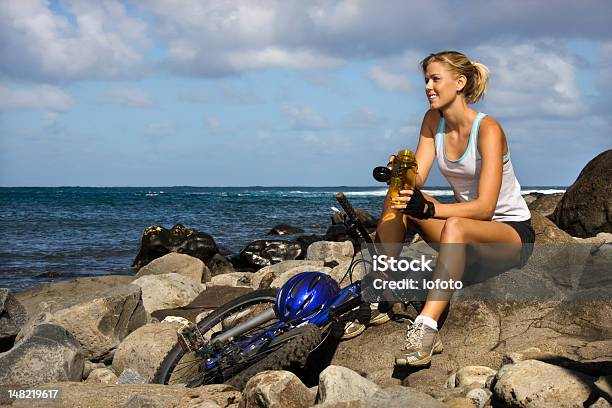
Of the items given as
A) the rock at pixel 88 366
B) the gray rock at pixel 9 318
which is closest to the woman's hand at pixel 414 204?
the rock at pixel 88 366

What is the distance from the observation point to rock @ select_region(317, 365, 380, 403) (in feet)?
14.7

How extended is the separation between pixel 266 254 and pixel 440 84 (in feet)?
47.8

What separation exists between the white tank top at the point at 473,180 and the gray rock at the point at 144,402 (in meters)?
2.65

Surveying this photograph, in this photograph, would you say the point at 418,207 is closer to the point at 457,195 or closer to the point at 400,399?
the point at 457,195

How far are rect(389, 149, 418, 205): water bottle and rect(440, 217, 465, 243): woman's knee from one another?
39 cm

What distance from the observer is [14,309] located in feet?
28.6

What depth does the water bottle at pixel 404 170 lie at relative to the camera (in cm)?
517

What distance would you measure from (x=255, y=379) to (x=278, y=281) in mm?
5122

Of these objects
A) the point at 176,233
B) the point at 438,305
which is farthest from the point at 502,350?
the point at 176,233

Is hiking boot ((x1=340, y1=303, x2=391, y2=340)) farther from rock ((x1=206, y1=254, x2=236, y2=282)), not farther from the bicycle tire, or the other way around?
rock ((x1=206, y1=254, x2=236, y2=282))

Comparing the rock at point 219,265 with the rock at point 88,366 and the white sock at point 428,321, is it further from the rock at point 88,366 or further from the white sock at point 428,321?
the white sock at point 428,321

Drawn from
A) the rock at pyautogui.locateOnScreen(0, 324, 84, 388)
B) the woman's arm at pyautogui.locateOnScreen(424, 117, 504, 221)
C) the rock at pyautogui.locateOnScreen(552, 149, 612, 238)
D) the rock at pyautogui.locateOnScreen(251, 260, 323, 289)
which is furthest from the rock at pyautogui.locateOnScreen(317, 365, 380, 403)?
the rock at pyautogui.locateOnScreen(552, 149, 612, 238)

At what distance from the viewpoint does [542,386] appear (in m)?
4.34

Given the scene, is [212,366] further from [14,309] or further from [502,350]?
[14,309]
